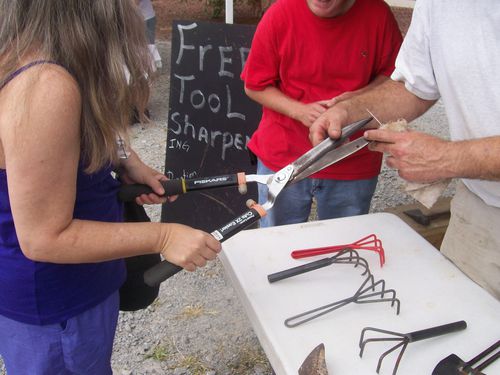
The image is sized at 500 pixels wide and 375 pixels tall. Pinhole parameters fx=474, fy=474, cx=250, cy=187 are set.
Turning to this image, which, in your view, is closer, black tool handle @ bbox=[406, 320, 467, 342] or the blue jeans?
black tool handle @ bbox=[406, 320, 467, 342]

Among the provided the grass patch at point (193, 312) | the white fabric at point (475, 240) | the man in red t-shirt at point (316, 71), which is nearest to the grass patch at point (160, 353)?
the grass patch at point (193, 312)

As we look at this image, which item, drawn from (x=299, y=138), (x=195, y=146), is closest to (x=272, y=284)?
(x=299, y=138)

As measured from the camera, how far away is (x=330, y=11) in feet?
5.71

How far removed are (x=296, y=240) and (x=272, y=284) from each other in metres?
0.22

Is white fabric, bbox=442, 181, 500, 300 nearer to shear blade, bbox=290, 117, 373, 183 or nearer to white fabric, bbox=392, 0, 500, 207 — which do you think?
white fabric, bbox=392, 0, 500, 207

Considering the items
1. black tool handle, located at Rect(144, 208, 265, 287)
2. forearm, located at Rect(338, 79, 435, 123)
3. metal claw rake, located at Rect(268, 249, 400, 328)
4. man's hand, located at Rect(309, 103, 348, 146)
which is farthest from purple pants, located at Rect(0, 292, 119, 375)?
forearm, located at Rect(338, 79, 435, 123)

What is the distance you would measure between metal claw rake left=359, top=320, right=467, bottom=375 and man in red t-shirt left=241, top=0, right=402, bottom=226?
2.85 ft

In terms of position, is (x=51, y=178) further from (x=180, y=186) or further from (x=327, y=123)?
(x=327, y=123)

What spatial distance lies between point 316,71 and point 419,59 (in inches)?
17.8

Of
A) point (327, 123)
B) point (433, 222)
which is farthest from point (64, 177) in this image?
point (433, 222)

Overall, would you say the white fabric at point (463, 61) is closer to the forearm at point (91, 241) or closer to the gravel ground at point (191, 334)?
the forearm at point (91, 241)

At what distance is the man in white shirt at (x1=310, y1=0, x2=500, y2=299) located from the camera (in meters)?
1.23

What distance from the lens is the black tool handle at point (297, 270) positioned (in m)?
1.26

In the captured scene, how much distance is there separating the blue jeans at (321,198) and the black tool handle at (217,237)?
84 cm
